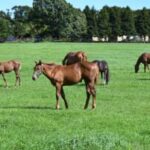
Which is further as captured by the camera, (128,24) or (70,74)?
(128,24)

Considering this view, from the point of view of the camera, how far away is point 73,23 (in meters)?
147

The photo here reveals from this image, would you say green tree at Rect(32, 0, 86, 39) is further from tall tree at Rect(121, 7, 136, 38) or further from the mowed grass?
the mowed grass

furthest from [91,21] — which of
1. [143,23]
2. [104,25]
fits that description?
[143,23]

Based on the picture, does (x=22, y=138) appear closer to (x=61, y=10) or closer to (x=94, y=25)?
(x=61, y=10)

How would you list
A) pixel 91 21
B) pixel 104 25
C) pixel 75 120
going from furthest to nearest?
pixel 91 21 → pixel 104 25 → pixel 75 120

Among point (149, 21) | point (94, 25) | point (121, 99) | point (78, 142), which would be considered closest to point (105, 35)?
point (94, 25)

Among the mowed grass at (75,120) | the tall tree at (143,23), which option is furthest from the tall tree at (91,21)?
the mowed grass at (75,120)

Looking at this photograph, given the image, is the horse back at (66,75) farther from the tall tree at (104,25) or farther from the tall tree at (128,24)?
the tall tree at (128,24)

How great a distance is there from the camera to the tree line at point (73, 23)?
147875 millimetres

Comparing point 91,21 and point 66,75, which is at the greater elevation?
point 91,21

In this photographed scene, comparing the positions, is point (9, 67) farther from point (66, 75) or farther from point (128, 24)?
point (128, 24)

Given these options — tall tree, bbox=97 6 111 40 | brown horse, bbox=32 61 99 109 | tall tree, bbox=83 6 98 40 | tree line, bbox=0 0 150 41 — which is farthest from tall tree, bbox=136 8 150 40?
brown horse, bbox=32 61 99 109

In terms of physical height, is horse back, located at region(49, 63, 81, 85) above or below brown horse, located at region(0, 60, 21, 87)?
above

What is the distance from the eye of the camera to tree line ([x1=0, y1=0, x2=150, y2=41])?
14788cm
